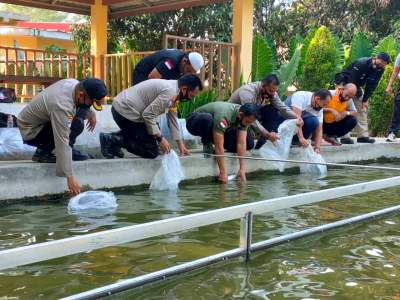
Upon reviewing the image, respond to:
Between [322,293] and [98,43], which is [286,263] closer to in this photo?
[322,293]

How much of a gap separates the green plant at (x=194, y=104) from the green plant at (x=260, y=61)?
211cm

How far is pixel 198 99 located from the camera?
290 inches

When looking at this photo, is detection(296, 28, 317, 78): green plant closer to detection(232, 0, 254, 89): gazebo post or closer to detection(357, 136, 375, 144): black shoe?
detection(232, 0, 254, 89): gazebo post

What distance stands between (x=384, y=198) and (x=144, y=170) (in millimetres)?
2367

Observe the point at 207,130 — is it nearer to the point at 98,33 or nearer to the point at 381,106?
the point at 381,106

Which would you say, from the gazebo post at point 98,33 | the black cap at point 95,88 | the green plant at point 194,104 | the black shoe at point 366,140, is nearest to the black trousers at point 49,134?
the black cap at point 95,88

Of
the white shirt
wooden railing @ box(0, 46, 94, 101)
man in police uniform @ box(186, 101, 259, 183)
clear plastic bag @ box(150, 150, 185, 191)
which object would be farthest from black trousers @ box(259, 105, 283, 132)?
wooden railing @ box(0, 46, 94, 101)

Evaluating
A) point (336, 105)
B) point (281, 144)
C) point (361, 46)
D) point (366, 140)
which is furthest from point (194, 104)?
point (361, 46)

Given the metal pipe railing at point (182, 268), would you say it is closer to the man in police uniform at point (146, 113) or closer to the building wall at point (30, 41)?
the man in police uniform at point (146, 113)

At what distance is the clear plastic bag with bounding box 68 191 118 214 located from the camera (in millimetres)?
4035

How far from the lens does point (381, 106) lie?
36.0ft

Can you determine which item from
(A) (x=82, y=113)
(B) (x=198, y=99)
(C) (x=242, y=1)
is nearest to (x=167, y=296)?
→ (A) (x=82, y=113)

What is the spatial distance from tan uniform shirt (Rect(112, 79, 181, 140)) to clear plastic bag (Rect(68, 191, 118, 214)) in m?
1.01

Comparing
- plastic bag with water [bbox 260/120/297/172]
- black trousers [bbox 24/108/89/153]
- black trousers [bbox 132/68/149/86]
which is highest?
black trousers [bbox 132/68/149/86]
